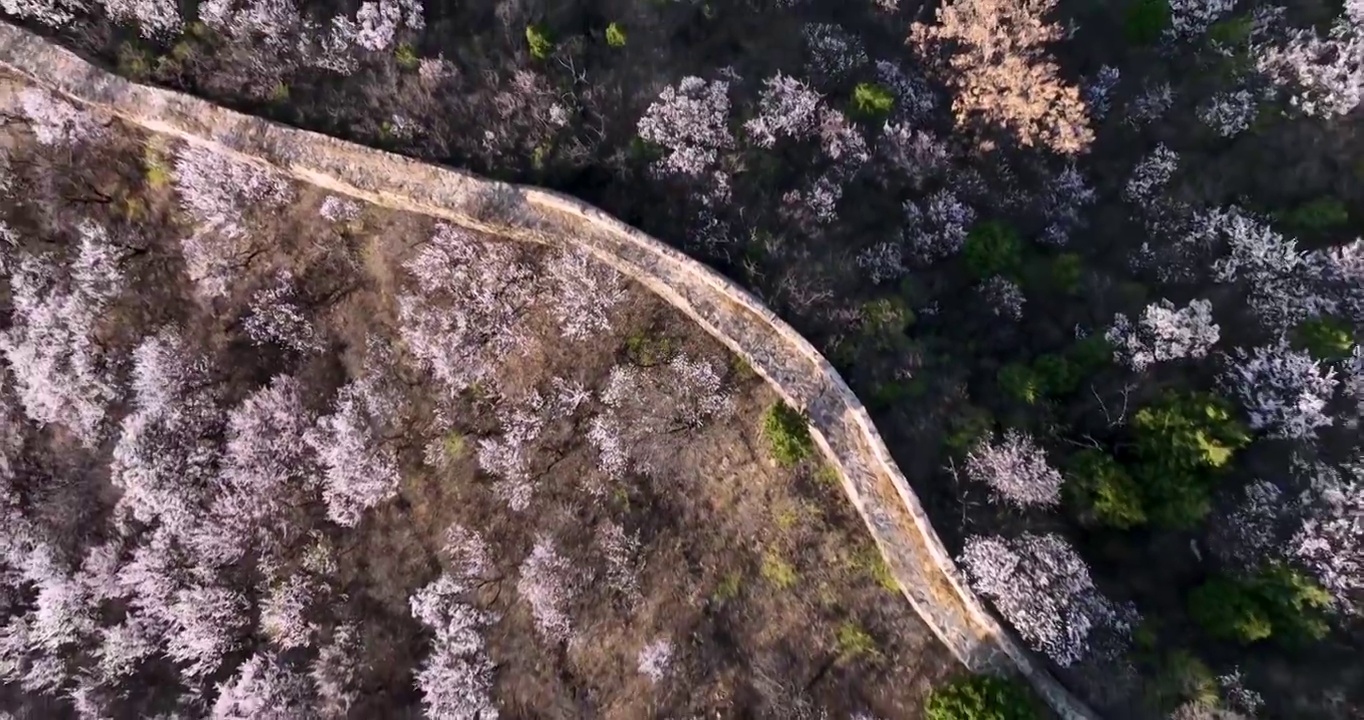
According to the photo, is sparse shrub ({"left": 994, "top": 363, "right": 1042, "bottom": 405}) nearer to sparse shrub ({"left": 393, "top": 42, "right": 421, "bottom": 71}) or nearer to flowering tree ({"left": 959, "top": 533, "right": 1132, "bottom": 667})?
flowering tree ({"left": 959, "top": 533, "right": 1132, "bottom": 667})

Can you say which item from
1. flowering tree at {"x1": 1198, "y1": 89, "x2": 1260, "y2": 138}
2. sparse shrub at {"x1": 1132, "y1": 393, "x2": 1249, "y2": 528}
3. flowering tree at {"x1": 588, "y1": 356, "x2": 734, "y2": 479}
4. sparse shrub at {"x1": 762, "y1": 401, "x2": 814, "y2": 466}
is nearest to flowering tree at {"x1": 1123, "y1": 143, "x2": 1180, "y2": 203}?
flowering tree at {"x1": 1198, "y1": 89, "x2": 1260, "y2": 138}

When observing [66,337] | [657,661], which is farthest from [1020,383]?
[66,337]

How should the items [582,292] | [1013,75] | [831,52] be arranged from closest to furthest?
[582,292]
[1013,75]
[831,52]

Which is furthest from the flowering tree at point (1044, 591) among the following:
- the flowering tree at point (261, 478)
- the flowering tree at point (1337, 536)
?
the flowering tree at point (261, 478)

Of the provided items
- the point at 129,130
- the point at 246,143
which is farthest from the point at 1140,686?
the point at 129,130

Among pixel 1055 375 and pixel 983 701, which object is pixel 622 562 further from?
pixel 1055 375

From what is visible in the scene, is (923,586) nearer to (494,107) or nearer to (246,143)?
(494,107)

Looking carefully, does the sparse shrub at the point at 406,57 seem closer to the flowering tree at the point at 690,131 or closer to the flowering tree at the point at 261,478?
the flowering tree at the point at 690,131
